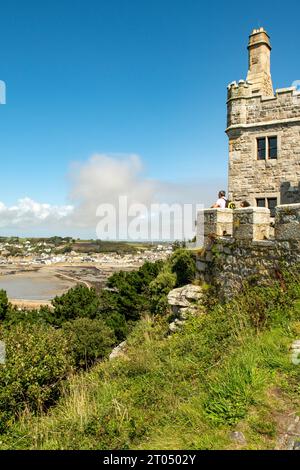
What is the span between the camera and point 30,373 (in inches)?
386

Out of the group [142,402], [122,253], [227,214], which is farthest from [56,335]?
[122,253]

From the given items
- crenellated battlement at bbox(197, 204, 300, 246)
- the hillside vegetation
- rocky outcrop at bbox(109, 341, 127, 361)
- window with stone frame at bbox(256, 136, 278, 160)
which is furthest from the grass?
window with stone frame at bbox(256, 136, 278, 160)

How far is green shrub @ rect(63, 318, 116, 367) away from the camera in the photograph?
24.0 metres

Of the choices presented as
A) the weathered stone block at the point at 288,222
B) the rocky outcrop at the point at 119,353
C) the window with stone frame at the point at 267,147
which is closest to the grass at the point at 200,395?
the weathered stone block at the point at 288,222

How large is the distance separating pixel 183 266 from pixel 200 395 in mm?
8716

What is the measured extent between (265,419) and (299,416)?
0.36 meters

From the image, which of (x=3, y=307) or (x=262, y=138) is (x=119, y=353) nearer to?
(x=262, y=138)

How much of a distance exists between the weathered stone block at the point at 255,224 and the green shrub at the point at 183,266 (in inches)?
165

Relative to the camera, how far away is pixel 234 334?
6.23m

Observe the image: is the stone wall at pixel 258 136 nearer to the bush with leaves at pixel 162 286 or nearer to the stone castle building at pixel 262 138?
the stone castle building at pixel 262 138

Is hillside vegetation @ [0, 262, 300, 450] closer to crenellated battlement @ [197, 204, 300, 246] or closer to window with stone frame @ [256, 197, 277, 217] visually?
crenellated battlement @ [197, 204, 300, 246]

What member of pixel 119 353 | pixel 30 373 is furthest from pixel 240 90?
pixel 30 373

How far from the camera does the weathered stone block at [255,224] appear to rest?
7.84 meters

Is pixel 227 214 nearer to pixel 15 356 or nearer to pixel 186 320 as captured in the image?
pixel 186 320
